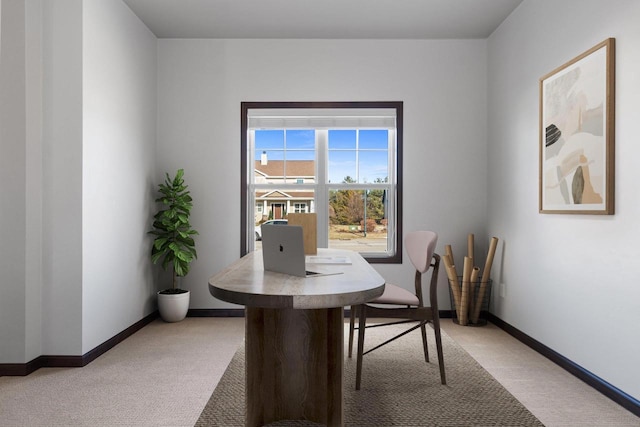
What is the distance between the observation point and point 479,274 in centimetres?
458

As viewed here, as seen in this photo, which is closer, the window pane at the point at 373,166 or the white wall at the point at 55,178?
the white wall at the point at 55,178

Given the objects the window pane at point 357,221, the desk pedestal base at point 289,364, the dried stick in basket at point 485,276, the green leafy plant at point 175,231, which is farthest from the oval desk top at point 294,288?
the window pane at point 357,221

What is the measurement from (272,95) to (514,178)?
2.62 m

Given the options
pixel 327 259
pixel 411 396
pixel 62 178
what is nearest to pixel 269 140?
pixel 62 178

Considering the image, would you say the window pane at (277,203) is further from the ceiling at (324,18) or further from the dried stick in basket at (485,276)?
the dried stick in basket at (485,276)

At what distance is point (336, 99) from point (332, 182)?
911 mm

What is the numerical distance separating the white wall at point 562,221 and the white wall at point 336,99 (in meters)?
0.27

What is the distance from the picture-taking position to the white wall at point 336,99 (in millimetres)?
4762

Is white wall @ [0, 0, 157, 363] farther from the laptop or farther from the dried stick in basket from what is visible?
the dried stick in basket

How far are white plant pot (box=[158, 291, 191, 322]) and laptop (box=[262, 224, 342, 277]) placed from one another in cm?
259

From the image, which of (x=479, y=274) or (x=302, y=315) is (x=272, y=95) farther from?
(x=302, y=315)

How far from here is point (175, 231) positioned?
4.44 meters

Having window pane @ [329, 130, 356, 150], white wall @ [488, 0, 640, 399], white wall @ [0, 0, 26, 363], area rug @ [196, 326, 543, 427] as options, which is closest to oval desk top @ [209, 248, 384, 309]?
area rug @ [196, 326, 543, 427]

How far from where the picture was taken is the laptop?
6.53 feet
